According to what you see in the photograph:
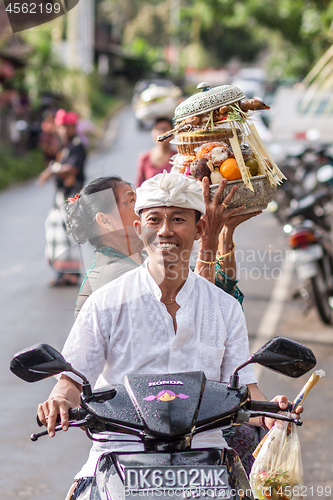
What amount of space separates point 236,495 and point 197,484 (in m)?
0.13

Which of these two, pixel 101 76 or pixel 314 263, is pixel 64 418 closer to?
pixel 314 263

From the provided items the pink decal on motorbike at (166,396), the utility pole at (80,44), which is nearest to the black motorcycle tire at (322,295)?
the pink decal on motorbike at (166,396)

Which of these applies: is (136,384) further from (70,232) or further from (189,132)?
(189,132)

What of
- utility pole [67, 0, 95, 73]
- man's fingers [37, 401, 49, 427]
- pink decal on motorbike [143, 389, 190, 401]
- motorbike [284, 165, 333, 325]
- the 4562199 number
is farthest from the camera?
utility pole [67, 0, 95, 73]

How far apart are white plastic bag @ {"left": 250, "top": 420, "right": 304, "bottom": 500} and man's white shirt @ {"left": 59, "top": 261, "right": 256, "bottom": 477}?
285 millimetres

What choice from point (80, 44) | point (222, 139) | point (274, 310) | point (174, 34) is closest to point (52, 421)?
point (222, 139)

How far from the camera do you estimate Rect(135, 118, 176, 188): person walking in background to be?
4997mm

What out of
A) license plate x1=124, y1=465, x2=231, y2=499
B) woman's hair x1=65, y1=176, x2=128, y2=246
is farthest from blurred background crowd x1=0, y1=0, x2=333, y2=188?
license plate x1=124, y1=465, x2=231, y2=499

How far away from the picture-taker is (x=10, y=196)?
14.8m

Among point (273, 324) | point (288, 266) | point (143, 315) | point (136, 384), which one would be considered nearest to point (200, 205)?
point (143, 315)

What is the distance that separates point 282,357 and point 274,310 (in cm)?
498

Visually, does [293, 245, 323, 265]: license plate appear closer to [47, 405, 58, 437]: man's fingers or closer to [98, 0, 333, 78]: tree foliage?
[98, 0, 333, 78]: tree foliage

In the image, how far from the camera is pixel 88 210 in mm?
2439

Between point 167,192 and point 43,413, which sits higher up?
point 167,192
